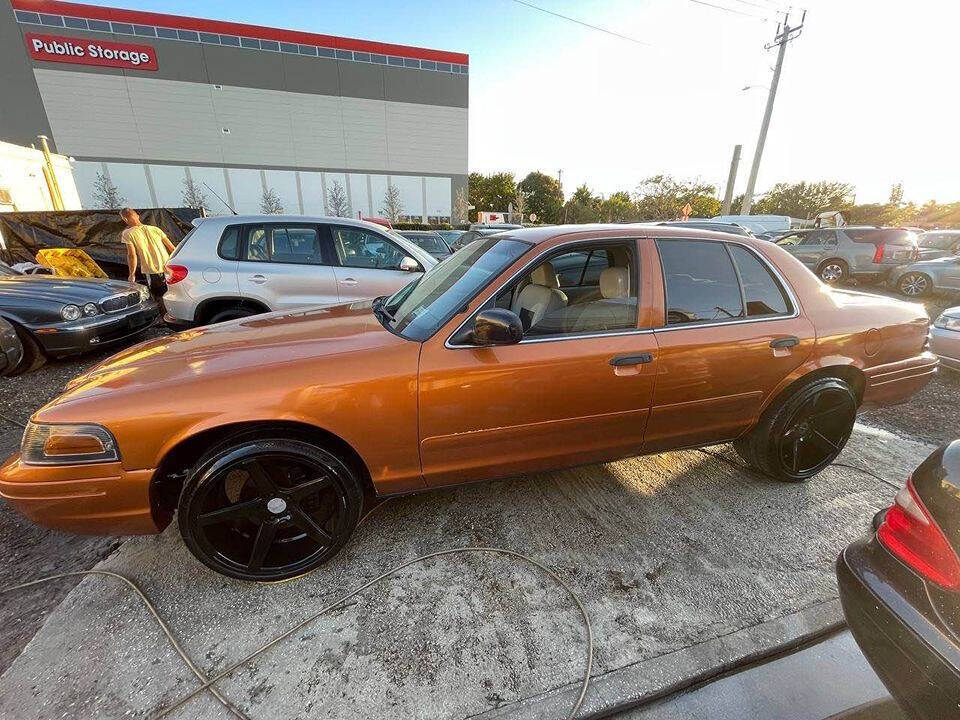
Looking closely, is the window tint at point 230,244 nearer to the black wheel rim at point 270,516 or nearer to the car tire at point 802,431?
the black wheel rim at point 270,516

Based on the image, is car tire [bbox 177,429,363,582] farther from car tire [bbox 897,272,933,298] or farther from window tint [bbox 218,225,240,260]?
car tire [bbox 897,272,933,298]

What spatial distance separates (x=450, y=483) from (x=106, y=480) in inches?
58.9

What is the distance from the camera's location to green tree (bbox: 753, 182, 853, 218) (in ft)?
125

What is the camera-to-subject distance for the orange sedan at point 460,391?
176 centimetres

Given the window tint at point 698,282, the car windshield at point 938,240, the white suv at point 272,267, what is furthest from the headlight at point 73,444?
the car windshield at point 938,240

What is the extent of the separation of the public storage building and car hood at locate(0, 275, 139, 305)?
36247mm

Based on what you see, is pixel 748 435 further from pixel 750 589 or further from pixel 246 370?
pixel 246 370

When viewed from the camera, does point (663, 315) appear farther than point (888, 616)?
Yes

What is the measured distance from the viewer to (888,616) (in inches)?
50.2

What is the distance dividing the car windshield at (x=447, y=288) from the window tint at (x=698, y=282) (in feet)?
2.79

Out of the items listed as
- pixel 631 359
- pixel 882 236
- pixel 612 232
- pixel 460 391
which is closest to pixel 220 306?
pixel 460 391

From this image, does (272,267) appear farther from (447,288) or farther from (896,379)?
(896,379)

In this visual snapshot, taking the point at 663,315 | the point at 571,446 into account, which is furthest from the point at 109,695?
the point at 663,315

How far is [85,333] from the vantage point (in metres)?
4.43
